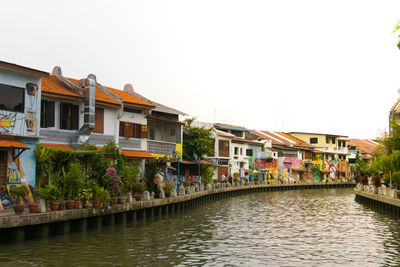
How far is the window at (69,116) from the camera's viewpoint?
3164 centimetres

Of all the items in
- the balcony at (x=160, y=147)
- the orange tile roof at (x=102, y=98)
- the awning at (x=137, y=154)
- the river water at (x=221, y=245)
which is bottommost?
the river water at (x=221, y=245)

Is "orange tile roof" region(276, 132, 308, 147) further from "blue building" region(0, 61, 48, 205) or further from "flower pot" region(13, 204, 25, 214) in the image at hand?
"flower pot" region(13, 204, 25, 214)

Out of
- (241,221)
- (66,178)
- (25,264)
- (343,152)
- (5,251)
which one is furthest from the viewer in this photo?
(343,152)

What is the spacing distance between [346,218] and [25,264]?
71.9ft

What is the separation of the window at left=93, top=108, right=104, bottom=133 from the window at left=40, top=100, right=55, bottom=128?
3710 millimetres

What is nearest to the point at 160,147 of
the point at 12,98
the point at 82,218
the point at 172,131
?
the point at 172,131

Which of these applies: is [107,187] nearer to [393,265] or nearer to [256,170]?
[393,265]

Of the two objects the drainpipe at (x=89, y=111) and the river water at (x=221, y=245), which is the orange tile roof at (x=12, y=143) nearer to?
the river water at (x=221, y=245)

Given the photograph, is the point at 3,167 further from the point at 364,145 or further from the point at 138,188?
the point at 364,145

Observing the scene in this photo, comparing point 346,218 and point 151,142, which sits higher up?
point 151,142

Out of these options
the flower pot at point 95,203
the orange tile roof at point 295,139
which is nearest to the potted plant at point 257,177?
the orange tile roof at point 295,139

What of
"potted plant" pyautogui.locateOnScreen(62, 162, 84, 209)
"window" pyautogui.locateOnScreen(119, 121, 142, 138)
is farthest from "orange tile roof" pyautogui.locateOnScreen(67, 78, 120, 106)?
"potted plant" pyautogui.locateOnScreen(62, 162, 84, 209)

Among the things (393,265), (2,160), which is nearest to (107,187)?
(2,160)

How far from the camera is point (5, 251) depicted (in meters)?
17.2
